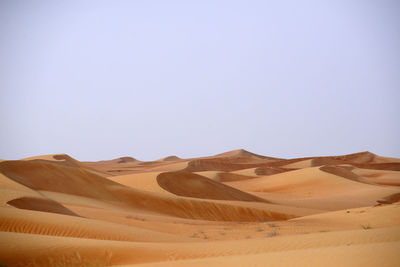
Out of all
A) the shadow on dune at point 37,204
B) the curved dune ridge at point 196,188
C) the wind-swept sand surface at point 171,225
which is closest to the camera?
the wind-swept sand surface at point 171,225

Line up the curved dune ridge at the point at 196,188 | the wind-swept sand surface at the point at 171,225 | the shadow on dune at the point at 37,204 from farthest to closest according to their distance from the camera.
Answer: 1. the curved dune ridge at the point at 196,188
2. the shadow on dune at the point at 37,204
3. the wind-swept sand surface at the point at 171,225

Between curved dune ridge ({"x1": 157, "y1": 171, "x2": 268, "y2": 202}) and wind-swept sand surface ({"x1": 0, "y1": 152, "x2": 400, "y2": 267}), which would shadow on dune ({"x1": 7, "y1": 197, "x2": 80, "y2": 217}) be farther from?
curved dune ridge ({"x1": 157, "y1": 171, "x2": 268, "y2": 202})

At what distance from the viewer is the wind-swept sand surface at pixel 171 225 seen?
738 centimetres

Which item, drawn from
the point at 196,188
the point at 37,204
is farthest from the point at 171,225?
the point at 196,188

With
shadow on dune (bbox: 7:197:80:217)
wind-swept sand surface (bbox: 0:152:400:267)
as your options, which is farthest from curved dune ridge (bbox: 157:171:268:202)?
shadow on dune (bbox: 7:197:80:217)

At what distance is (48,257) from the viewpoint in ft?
27.5

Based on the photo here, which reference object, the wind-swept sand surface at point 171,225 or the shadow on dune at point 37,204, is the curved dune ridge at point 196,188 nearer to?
the wind-swept sand surface at point 171,225

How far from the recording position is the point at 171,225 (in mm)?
14914

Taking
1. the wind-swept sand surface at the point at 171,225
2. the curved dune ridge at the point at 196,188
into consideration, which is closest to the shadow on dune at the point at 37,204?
the wind-swept sand surface at the point at 171,225

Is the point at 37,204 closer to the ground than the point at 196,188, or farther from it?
farther from it

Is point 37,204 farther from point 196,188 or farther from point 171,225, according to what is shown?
point 196,188

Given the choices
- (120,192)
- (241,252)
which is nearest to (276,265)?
(241,252)

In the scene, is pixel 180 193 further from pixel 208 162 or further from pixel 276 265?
pixel 208 162

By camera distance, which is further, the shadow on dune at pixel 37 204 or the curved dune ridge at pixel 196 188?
the curved dune ridge at pixel 196 188
